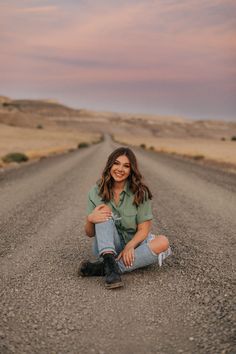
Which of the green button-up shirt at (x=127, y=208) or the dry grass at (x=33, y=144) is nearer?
the green button-up shirt at (x=127, y=208)

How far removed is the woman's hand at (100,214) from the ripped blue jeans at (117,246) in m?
0.06

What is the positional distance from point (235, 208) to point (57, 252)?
609 centimetres

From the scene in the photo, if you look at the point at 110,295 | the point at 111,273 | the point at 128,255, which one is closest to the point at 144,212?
the point at 128,255

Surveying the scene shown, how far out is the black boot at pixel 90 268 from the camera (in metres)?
5.39

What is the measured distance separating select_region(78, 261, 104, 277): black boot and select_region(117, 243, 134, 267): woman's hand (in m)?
0.26

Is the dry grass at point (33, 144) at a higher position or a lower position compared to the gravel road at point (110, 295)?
lower

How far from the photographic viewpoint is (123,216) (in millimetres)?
5441

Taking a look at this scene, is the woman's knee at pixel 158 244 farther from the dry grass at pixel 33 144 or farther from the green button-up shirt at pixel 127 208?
the dry grass at pixel 33 144

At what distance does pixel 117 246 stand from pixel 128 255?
302 mm

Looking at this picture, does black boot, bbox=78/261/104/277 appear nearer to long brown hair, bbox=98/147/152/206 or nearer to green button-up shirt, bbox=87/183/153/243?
green button-up shirt, bbox=87/183/153/243

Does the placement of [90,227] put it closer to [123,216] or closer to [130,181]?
[123,216]

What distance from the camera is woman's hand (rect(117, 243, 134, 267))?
17.4ft

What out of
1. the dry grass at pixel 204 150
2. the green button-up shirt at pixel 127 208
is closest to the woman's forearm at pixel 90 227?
the green button-up shirt at pixel 127 208

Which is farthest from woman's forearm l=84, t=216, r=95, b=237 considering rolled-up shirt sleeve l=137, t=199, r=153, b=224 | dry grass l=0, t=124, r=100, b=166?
dry grass l=0, t=124, r=100, b=166
